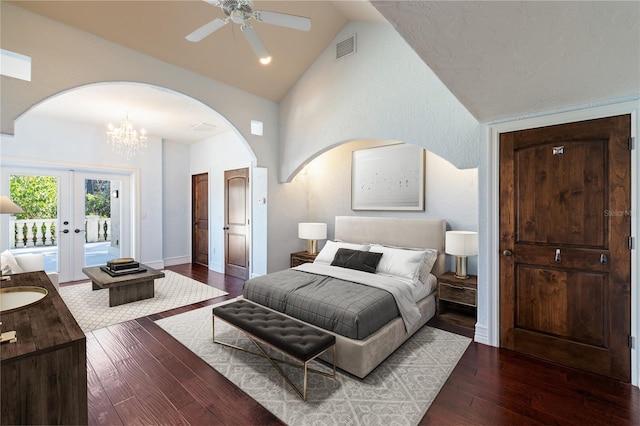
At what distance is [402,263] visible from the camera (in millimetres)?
3484

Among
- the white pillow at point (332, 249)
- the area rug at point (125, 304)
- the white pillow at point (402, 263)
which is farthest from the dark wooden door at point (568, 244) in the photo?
the area rug at point (125, 304)

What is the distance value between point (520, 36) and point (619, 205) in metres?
1.81

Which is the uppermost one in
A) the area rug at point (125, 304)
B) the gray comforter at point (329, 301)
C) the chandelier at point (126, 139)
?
the chandelier at point (126, 139)

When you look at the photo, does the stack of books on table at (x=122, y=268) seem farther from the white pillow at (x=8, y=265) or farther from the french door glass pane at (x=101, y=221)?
the french door glass pane at (x=101, y=221)

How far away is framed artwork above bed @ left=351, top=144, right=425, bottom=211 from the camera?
4.12m

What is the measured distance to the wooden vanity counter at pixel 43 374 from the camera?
1.05 metres

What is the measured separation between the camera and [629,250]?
88.9 inches

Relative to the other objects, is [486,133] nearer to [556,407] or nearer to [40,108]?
[556,407]

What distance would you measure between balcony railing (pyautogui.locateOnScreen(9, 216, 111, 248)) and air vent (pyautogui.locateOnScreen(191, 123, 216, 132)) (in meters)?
2.59

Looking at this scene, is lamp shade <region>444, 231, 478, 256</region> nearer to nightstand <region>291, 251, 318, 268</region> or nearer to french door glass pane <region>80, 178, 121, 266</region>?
nightstand <region>291, 251, 318, 268</region>

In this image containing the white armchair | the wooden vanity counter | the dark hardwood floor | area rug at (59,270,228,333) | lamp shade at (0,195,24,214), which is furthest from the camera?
the white armchair

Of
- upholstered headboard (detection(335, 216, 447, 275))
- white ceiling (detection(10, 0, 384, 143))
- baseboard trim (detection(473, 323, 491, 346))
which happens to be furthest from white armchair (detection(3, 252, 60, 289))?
baseboard trim (detection(473, 323, 491, 346))

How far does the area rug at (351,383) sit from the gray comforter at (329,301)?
366mm

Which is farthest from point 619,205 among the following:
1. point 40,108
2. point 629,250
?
point 40,108
